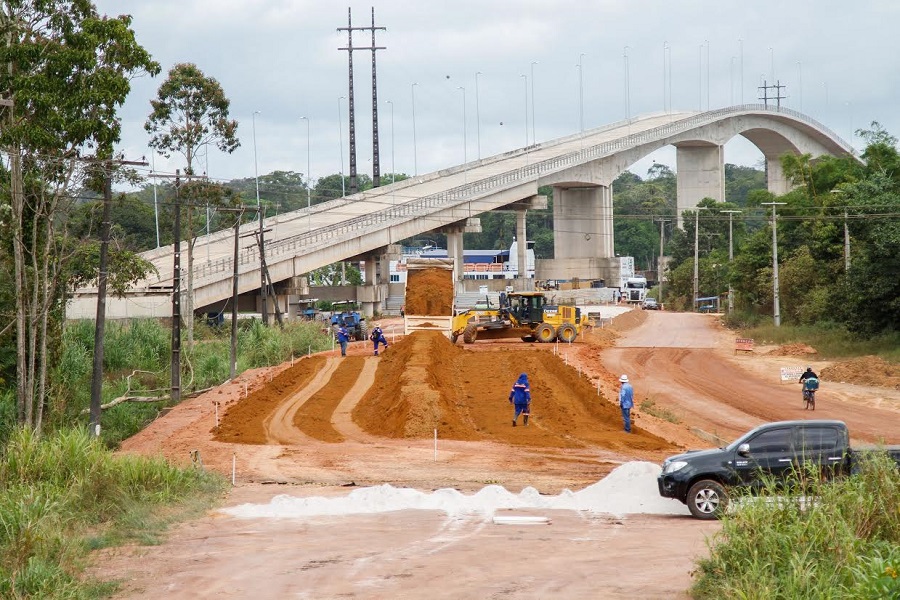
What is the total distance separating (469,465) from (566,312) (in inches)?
1342

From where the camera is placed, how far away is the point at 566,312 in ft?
188

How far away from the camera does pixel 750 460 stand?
17.1 metres

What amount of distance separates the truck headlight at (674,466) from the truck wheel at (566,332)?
3800 centimetres

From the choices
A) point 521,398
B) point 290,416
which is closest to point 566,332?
point 290,416

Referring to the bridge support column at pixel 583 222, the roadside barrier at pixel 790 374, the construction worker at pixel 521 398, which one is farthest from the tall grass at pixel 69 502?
the bridge support column at pixel 583 222

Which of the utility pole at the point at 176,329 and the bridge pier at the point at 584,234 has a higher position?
the bridge pier at the point at 584,234

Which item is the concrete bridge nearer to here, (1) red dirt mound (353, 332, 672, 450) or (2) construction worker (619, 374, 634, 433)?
(1) red dirt mound (353, 332, 672, 450)

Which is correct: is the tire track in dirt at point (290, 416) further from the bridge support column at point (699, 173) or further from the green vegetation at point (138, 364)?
the bridge support column at point (699, 173)

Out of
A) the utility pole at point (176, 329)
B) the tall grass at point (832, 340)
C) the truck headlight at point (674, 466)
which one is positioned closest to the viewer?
the truck headlight at point (674, 466)

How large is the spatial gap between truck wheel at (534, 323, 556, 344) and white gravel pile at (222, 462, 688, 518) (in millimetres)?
35405

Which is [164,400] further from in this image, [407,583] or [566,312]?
[407,583]

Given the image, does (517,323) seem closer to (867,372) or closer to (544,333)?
(544,333)

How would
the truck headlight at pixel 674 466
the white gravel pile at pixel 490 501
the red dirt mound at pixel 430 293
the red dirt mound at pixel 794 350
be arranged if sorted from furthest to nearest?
the red dirt mound at pixel 430 293
the red dirt mound at pixel 794 350
the white gravel pile at pixel 490 501
the truck headlight at pixel 674 466

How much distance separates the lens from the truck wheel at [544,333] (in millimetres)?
55156
